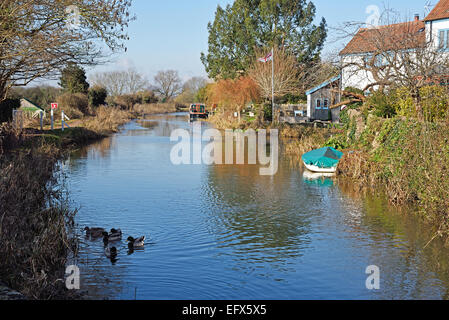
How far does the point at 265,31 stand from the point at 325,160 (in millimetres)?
40798

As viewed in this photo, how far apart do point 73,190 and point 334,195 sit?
805cm

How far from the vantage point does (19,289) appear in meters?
7.08

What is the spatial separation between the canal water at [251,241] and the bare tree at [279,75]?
32.3 metres

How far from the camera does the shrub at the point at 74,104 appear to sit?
44625mm

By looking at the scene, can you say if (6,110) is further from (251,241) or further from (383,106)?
(251,241)

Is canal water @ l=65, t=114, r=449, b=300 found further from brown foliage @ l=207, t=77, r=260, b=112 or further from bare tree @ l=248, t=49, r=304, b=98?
bare tree @ l=248, t=49, r=304, b=98

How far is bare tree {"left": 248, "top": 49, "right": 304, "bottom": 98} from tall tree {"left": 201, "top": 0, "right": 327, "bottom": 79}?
309 centimetres

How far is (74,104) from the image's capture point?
46.6 m

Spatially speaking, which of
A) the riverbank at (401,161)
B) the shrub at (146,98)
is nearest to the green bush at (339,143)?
the riverbank at (401,161)

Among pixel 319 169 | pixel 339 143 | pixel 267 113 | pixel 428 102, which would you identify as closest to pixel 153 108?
pixel 267 113

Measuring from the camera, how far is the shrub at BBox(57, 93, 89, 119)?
146 ft

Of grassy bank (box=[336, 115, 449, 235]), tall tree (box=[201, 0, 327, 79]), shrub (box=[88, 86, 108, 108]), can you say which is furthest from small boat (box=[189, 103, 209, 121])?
grassy bank (box=[336, 115, 449, 235])

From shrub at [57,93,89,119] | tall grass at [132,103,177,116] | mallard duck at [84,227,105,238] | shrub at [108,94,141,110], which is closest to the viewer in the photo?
mallard duck at [84,227,105,238]

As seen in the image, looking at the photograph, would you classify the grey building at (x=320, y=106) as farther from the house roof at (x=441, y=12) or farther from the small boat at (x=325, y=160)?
the small boat at (x=325, y=160)
